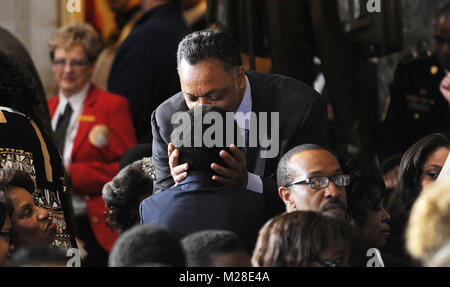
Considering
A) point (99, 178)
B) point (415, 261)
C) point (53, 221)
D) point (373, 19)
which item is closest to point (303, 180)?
point (415, 261)

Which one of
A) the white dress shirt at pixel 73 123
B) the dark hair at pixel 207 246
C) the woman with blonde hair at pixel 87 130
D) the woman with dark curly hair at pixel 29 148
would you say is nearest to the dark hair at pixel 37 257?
the dark hair at pixel 207 246

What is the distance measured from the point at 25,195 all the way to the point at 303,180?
0.94 m

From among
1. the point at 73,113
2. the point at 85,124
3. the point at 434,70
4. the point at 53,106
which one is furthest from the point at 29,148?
the point at 434,70

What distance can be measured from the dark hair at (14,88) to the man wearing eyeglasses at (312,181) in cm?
97

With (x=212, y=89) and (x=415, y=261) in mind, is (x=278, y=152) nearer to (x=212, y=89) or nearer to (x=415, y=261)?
(x=212, y=89)

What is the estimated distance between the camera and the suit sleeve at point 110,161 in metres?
5.14

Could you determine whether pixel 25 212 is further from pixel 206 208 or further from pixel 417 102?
pixel 417 102

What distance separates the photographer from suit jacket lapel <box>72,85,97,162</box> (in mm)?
5281

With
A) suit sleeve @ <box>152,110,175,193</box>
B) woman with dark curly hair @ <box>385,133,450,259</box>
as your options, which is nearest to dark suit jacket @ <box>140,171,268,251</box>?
suit sleeve @ <box>152,110,175,193</box>

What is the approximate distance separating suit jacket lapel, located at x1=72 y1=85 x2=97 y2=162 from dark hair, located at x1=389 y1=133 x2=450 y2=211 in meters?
1.99

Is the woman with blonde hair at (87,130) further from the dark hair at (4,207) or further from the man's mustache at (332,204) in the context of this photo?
the man's mustache at (332,204)

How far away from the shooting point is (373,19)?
4.78m

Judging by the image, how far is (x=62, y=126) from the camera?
213 inches

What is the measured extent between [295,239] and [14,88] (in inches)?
56.1
